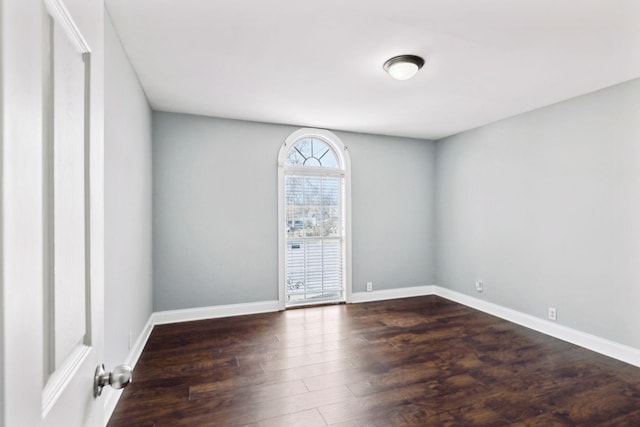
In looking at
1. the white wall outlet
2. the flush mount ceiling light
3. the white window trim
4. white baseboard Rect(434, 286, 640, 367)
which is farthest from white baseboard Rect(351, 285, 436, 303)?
the flush mount ceiling light

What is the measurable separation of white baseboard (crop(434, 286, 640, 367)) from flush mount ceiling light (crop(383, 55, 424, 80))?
115 inches

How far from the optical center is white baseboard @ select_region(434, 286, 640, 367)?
9.19 ft

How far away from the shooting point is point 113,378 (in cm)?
75

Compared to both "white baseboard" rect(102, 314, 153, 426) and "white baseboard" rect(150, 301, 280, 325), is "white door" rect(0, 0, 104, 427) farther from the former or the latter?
"white baseboard" rect(150, 301, 280, 325)

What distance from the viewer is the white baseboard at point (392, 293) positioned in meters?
Answer: 4.62

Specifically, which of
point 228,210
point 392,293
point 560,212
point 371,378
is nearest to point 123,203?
point 228,210

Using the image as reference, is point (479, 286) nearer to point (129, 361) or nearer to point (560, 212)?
point (560, 212)

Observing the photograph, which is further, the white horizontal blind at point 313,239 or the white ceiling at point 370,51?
the white horizontal blind at point 313,239

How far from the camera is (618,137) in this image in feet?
9.47

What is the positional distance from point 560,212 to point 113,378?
3.91m

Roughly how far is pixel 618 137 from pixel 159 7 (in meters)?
3.72

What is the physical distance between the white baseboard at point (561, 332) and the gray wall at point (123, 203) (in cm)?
391

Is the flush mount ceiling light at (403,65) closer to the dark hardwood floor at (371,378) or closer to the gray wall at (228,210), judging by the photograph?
the gray wall at (228,210)

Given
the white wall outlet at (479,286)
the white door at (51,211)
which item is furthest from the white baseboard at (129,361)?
the white wall outlet at (479,286)
